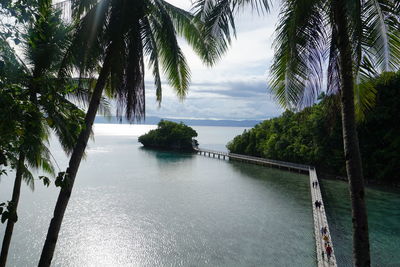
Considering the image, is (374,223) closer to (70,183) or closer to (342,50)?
(342,50)

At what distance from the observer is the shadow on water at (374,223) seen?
17203mm

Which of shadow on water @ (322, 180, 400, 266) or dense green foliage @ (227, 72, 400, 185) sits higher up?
dense green foliage @ (227, 72, 400, 185)

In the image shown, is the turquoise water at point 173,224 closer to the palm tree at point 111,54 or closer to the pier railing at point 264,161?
the pier railing at point 264,161

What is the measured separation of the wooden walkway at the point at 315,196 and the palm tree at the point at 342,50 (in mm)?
11425

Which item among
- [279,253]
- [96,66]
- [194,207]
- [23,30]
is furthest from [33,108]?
[194,207]

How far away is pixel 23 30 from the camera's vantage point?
3.67m

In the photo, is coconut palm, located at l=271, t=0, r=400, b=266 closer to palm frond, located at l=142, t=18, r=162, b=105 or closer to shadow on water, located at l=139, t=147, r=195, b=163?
palm frond, located at l=142, t=18, r=162, b=105

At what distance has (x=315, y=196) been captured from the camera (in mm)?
28578

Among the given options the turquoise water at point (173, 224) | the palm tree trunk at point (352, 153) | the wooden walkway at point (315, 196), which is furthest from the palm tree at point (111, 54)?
the wooden walkway at point (315, 196)

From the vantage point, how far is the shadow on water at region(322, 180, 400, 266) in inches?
677

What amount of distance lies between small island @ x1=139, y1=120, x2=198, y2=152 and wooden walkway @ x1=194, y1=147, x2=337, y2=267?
4.20 m

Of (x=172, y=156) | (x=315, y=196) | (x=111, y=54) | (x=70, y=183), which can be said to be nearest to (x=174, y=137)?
(x=172, y=156)

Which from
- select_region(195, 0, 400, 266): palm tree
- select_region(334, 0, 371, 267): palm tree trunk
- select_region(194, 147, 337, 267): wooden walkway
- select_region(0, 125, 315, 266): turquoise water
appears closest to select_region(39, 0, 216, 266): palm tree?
select_region(195, 0, 400, 266): palm tree

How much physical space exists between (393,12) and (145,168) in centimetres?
5492
